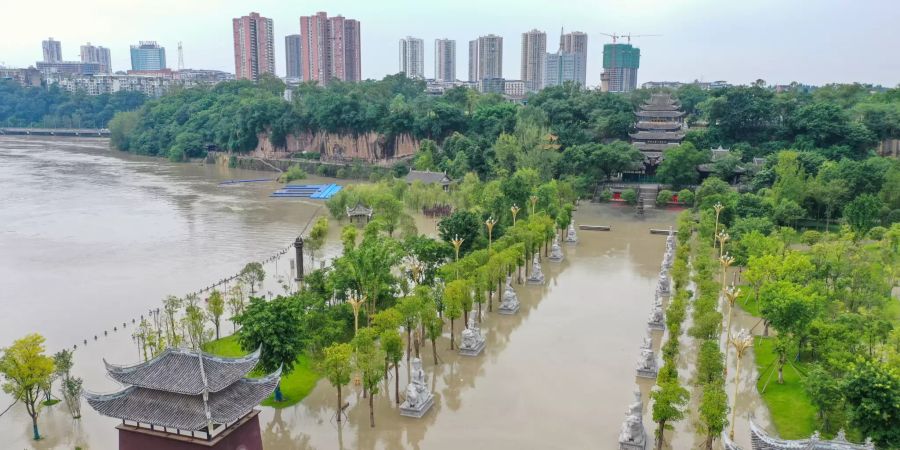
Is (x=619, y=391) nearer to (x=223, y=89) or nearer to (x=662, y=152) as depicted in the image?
(x=662, y=152)

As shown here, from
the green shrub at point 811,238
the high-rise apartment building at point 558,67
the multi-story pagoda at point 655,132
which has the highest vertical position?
the high-rise apartment building at point 558,67

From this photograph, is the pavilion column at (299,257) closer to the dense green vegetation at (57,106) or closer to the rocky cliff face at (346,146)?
the rocky cliff face at (346,146)

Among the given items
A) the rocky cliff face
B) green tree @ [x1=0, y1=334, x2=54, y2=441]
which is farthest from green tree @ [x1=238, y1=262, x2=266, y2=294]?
the rocky cliff face

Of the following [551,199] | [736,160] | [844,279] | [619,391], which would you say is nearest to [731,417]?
[619,391]

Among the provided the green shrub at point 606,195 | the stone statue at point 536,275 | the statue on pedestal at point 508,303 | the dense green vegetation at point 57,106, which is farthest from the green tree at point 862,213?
the dense green vegetation at point 57,106

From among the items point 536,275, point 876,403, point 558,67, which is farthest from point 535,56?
point 876,403

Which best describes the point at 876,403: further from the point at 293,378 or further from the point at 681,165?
the point at 681,165
